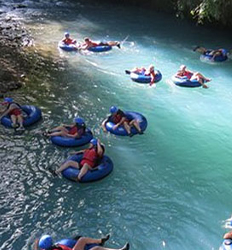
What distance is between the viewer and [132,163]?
33.1 feet

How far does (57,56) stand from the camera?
1744 cm

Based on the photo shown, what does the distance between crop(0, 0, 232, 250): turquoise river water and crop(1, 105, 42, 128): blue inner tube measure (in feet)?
0.85

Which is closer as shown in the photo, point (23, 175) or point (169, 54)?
point (23, 175)

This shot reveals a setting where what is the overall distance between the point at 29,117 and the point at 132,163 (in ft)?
11.6

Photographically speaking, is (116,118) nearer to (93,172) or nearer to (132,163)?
(132,163)

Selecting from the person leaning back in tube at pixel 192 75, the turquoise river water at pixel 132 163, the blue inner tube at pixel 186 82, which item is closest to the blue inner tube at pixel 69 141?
the turquoise river water at pixel 132 163

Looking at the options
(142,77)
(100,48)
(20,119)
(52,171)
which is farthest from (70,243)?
(100,48)

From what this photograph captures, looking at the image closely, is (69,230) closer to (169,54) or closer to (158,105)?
(158,105)

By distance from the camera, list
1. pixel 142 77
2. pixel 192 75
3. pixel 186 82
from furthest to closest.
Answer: pixel 192 75 → pixel 142 77 → pixel 186 82

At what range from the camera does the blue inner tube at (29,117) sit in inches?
446

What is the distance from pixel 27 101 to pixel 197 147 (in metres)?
5.90

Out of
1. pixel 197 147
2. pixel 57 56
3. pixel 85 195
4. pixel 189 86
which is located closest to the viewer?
pixel 85 195

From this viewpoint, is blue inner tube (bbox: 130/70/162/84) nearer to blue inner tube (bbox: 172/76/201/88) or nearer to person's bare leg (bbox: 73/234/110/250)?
blue inner tube (bbox: 172/76/201/88)

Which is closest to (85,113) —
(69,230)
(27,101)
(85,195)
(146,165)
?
(27,101)
